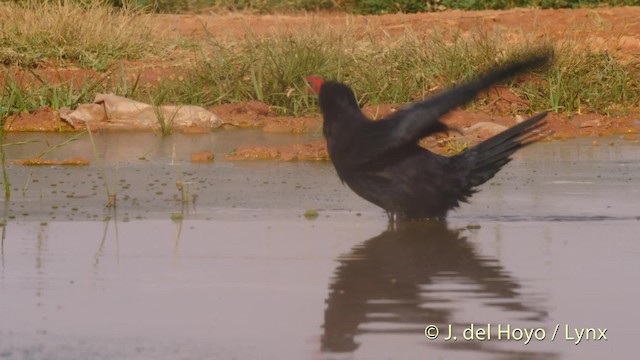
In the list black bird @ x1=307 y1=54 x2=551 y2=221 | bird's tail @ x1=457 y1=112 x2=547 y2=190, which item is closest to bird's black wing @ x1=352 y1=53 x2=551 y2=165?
black bird @ x1=307 y1=54 x2=551 y2=221

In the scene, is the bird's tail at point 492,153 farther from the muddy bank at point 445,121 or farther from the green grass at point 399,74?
the green grass at point 399,74

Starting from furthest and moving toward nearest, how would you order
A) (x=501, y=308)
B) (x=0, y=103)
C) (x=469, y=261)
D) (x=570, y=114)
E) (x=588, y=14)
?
(x=588, y=14) < (x=570, y=114) < (x=0, y=103) < (x=469, y=261) < (x=501, y=308)

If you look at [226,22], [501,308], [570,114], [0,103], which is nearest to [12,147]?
[0,103]

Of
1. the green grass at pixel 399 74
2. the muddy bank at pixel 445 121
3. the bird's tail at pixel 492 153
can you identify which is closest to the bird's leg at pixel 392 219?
the bird's tail at pixel 492 153

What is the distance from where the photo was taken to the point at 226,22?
21969 millimetres

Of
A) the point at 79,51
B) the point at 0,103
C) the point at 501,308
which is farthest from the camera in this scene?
the point at 79,51

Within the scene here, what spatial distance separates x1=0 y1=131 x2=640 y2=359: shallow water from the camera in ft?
17.1

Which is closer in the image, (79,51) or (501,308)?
(501,308)

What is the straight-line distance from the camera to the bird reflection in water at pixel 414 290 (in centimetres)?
538

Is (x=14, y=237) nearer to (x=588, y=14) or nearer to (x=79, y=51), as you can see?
(x=79, y=51)

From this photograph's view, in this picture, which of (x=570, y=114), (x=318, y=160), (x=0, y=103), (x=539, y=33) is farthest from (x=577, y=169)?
(x=539, y=33)

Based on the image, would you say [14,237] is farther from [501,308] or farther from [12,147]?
[12,147]

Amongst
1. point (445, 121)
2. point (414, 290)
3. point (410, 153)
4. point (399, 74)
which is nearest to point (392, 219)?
point (410, 153)

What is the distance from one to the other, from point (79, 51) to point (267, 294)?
35.6ft
